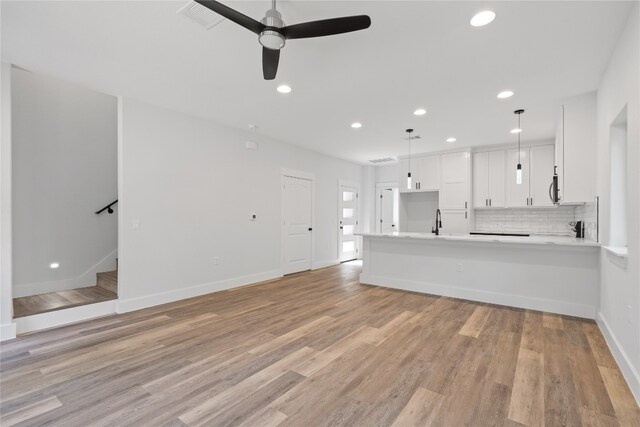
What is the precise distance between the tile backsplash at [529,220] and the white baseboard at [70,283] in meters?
7.02

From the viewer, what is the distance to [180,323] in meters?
3.46

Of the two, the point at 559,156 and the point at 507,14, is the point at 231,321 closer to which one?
the point at 507,14

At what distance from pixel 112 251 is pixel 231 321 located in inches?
111

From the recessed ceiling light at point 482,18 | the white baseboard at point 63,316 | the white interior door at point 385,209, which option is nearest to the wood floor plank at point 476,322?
the recessed ceiling light at point 482,18

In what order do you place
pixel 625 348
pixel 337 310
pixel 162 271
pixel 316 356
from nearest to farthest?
pixel 625 348
pixel 316 356
pixel 337 310
pixel 162 271

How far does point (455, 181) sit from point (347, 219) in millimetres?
2855

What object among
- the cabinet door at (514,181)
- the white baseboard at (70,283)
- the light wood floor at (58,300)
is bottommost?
the light wood floor at (58,300)

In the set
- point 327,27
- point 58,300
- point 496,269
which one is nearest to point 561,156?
point 496,269

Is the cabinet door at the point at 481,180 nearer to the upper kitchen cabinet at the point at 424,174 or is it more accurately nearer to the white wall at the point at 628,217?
the upper kitchen cabinet at the point at 424,174

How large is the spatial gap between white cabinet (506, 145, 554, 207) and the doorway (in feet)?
11.9

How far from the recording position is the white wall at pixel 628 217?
6.89 ft

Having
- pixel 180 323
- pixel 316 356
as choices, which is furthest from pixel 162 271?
pixel 316 356

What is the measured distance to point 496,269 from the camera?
14.0 ft

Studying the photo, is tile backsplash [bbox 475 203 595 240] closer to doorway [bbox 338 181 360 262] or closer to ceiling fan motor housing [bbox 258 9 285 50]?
doorway [bbox 338 181 360 262]
